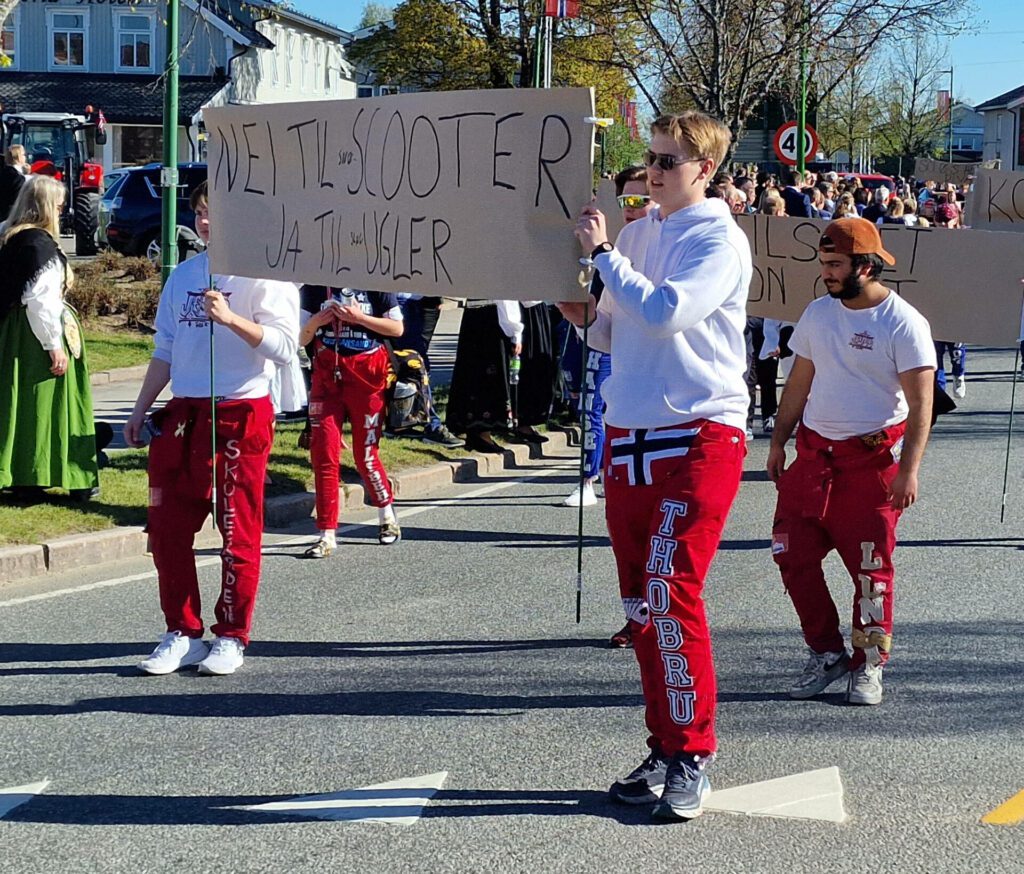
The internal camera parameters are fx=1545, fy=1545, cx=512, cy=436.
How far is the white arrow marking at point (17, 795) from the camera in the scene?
4738 millimetres

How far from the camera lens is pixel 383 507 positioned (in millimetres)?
8836

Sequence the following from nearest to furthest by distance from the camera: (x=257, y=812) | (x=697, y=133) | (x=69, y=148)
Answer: (x=697, y=133) < (x=257, y=812) < (x=69, y=148)

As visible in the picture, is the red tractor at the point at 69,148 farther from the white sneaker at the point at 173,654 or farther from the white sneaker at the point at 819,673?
the white sneaker at the point at 819,673

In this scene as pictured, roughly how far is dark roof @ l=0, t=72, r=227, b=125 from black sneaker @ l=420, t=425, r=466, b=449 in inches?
1629

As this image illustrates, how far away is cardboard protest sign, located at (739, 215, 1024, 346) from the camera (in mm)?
7926

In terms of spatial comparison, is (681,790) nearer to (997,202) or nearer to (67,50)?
(997,202)

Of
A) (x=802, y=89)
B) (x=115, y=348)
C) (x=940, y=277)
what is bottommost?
(x=115, y=348)

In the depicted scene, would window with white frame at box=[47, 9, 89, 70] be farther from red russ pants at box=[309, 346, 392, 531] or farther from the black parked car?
red russ pants at box=[309, 346, 392, 531]

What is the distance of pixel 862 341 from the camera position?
572cm

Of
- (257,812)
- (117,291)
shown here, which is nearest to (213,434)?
(257,812)

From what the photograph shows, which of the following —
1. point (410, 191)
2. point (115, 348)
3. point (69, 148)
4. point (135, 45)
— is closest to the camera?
point (410, 191)

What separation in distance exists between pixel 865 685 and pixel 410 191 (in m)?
2.57

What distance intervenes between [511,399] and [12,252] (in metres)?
4.63

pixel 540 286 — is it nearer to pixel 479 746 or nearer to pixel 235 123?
pixel 479 746
